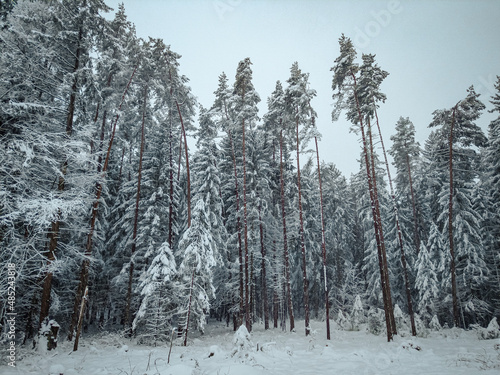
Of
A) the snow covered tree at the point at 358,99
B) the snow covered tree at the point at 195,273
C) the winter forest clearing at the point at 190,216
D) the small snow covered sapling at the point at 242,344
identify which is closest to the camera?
the winter forest clearing at the point at 190,216

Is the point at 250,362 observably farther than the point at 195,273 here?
No

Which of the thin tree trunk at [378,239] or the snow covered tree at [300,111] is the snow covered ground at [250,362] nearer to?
the thin tree trunk at [378,239]

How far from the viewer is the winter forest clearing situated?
8672 mm

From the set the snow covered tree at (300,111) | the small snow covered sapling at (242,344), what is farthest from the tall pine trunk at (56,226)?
the snow covered tree at (300,111)

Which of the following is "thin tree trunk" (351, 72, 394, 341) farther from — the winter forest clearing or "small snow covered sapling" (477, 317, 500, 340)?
"small snow covered sapling" (477, 317, 500, 340)

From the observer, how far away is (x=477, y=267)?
20.3 metres

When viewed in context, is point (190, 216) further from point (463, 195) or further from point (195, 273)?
point (463, 195)

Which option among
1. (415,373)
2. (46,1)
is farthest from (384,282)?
(46,1)

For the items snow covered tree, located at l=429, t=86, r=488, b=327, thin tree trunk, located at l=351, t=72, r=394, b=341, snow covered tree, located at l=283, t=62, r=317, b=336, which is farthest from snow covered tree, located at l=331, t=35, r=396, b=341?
snow covered tree, located at l=429, t=86, r=488, b=327

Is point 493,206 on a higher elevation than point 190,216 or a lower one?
higher

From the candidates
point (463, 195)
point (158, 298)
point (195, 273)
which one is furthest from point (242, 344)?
point (463, 195)

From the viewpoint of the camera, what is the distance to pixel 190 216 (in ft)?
50.7

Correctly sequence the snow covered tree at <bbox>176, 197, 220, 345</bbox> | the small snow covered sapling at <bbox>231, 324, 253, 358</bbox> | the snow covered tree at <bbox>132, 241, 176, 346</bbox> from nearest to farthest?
the small snow covered sapling at <bbox>231, 324, 253, 358</bbox> < the snow covered tree at <bbox>132, 241, 176, 346</bbox> < the snow covered tree at <bbox>176, 197, 220, 345</bbox>

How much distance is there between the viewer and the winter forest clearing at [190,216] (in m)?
8.67
